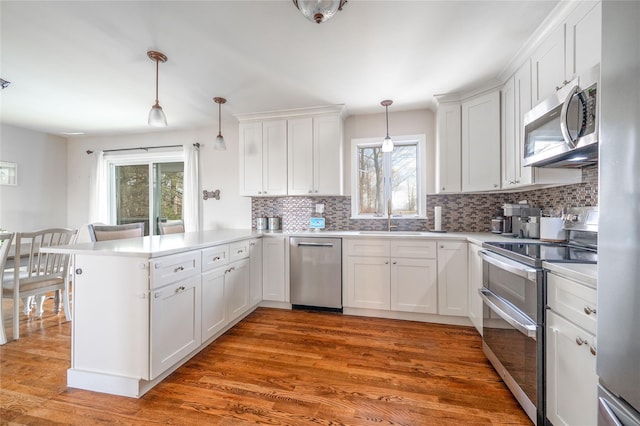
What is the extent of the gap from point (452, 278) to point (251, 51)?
2756mm

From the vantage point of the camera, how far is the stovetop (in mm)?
1325

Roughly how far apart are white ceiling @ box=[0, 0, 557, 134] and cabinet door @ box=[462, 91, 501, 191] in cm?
25

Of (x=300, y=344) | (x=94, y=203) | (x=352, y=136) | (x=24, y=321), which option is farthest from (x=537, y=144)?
(x=94, y=203)

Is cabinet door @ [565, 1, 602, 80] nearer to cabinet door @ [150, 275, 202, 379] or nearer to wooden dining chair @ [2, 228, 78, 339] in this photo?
cabinet door @ [150, 275, 202, 379]

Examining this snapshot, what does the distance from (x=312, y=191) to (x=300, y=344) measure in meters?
1.75

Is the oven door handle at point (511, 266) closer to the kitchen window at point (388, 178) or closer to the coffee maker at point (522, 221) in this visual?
the coffee maker at point (522, 221)

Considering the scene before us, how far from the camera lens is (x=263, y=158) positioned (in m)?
3.46

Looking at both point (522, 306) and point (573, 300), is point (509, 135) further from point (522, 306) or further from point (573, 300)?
point (573, 300)

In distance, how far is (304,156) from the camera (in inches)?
131

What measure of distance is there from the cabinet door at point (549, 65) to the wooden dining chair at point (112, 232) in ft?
11.6

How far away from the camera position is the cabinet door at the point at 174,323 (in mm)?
1640

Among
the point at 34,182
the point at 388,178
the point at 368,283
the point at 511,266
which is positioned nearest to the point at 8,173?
the point at 34,182

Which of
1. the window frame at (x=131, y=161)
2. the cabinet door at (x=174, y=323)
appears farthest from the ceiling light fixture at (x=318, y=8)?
the window frame at (x=131, y=161)

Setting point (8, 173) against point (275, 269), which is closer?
point (275, 269)
